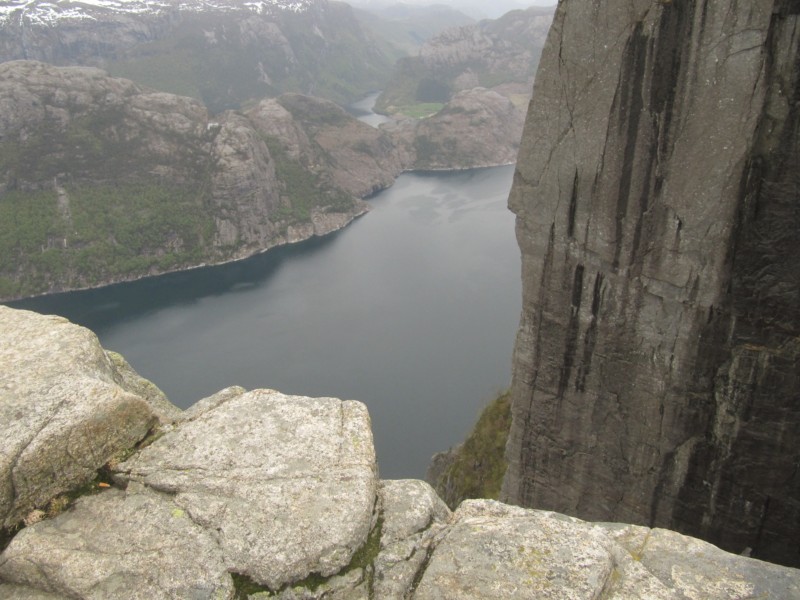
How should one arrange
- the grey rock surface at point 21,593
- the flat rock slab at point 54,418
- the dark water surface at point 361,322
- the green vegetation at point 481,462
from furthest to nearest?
the dark water surface at point 361,322, the green vegetation at point 481,462, the flat rock slab at point 54,418, the grey rock surface at point 21,593

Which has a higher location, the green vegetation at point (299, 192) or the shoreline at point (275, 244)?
the green vegetation at point (299, 192)

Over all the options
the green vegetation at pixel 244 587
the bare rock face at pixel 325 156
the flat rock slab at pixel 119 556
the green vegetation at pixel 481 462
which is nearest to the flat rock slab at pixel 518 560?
the green vegetation at pixel 244 587

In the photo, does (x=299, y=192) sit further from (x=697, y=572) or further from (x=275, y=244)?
(x=697, y=572)

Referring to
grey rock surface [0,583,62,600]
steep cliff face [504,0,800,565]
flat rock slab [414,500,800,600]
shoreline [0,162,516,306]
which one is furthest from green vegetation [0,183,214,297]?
flat rock slab [414,500,800,600]

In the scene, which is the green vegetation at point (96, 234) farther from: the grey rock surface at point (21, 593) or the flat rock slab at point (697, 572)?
the flat rock slab at point (697, 572)

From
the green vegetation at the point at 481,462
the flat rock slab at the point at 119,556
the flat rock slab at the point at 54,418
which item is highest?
the flat rock slab at the point at 54,418

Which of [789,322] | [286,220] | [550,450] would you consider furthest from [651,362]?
[286,220]
